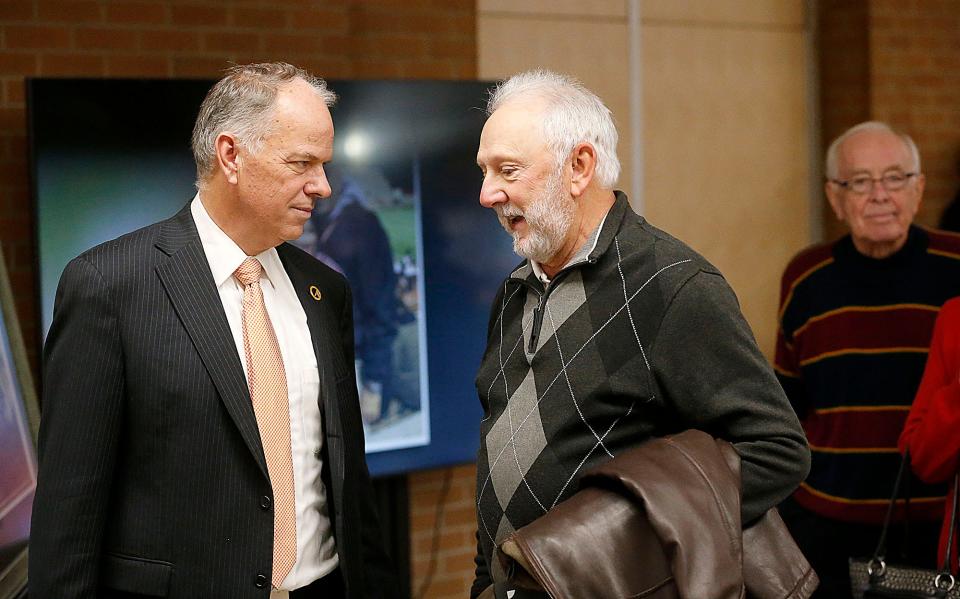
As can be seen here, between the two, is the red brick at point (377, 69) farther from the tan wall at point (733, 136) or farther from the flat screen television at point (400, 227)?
the tan wall at point (733, 136)

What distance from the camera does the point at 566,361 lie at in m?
1.78

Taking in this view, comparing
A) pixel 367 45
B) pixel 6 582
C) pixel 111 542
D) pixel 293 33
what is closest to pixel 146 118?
pixel 293 33

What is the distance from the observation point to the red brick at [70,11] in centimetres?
330

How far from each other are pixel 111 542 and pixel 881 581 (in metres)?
1.73

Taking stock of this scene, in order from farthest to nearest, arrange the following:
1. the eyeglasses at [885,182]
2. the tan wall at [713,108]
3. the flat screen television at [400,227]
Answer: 1. the tan wall at [713,108]
2. the flat screen television at [400,227]
3. the eyeglasses at [885,182]

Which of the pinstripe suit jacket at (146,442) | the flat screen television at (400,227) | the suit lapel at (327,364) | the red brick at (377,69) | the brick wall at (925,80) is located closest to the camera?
the pinstripe suit jacket at (146,442)

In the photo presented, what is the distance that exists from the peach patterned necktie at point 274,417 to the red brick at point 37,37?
1.80m

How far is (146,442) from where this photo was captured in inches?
71.9

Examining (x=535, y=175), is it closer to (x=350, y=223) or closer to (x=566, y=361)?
(x=566, y=361)

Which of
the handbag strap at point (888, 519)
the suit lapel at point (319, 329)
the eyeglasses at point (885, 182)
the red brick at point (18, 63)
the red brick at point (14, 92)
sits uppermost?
the red brick at point (18, 63)

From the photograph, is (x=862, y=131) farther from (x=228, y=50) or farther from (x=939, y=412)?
(x=228, y=50)

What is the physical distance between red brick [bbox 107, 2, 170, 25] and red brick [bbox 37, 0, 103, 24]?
0.14ft

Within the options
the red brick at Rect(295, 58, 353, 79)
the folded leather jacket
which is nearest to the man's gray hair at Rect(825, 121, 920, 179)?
the red brick at Rect(295, 58, 353, 79)

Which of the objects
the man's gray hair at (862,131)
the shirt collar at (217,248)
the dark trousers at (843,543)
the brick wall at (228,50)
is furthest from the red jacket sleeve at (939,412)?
the brick wall at (228,50)
